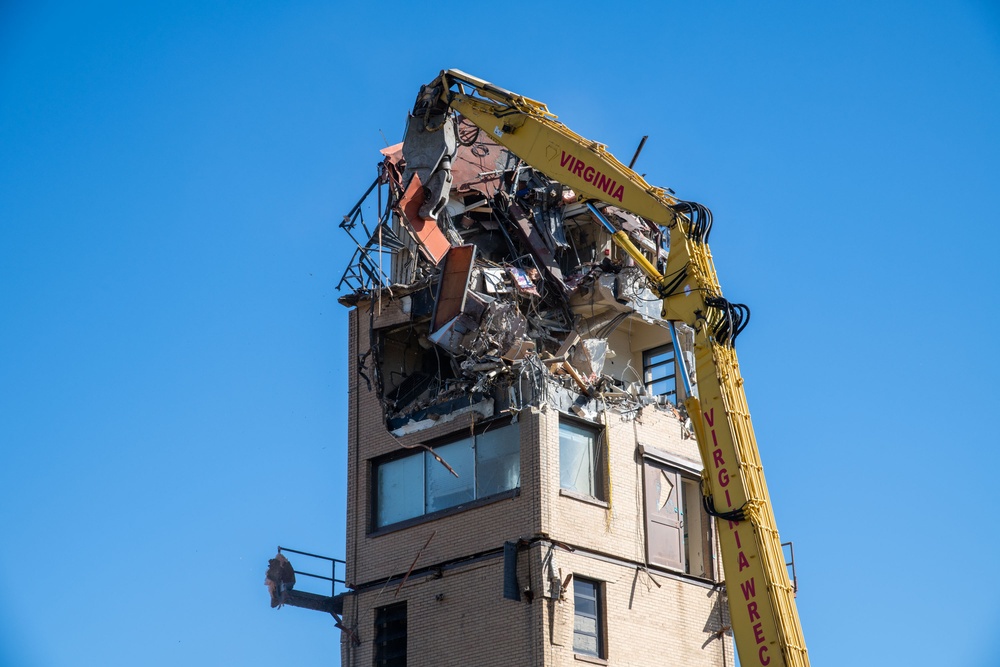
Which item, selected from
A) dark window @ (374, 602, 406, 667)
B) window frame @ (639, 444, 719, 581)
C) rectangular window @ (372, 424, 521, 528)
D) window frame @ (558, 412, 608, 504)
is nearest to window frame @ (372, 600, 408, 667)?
dark window @ (374, 602, 406, 667)

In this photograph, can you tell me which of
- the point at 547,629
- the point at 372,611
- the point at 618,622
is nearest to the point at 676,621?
the point at 618,622

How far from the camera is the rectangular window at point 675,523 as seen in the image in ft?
102

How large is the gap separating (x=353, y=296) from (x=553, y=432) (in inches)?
252

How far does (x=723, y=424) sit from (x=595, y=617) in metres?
8.38

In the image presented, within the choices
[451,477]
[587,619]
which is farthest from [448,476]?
[587,619]

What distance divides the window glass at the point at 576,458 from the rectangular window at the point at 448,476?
3.08 feet

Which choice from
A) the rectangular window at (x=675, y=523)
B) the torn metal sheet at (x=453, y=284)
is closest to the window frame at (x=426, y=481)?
the torn metal sheet at (x=453, y=284)

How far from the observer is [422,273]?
33000 millimetres

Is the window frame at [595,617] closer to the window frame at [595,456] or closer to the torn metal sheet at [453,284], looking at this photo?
the window frame at [595,456]

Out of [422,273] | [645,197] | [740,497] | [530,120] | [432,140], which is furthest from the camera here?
[422,273]

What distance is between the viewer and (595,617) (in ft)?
96.3

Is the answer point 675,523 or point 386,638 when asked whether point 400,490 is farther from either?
point 675,523

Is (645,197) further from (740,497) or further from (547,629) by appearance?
(547,629)

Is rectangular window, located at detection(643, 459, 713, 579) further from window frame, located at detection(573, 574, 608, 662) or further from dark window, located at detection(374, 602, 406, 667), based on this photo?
dark window, located at detection(374, 602, 406, 667)
